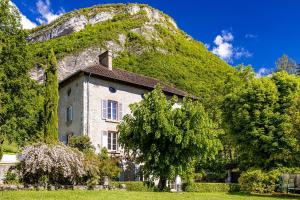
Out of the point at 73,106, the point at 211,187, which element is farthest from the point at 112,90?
the point at 211,187

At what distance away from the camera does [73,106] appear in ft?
92.2

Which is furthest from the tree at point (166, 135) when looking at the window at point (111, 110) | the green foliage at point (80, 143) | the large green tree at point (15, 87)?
the large green tree at point (15, 87)

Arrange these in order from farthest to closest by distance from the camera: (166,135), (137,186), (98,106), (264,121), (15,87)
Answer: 1. (15,87)
2. (98,106)
3. (264,121)
4. (137,186)
5. (166,135)

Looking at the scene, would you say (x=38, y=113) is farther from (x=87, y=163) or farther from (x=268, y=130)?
(x=268, y=130)

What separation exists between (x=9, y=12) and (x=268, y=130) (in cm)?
2322

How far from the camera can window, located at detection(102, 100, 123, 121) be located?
89.6 feet

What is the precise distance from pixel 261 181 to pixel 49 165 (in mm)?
12764

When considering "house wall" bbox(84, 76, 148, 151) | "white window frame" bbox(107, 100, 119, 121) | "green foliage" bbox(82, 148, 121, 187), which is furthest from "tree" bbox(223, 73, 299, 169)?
"green foliage" bbox(82, 148, 121, 187)

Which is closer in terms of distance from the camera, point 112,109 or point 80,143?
point 80,143

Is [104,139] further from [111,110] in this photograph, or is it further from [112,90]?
[112,90]

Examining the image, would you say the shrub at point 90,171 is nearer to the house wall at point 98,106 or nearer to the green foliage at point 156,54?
the house wall at point 98,106

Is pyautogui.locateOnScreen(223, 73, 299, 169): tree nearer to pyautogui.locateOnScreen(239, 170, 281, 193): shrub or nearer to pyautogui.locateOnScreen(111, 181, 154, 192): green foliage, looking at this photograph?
pyautogui.locateOnScreen(239, 170, 281, 193): shrub

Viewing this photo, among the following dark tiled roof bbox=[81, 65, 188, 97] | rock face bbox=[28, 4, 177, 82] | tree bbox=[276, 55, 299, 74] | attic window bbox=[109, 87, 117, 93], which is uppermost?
rock face bbox=[28, 4, 177, 82]

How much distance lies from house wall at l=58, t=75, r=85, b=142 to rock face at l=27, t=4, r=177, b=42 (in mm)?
62535
